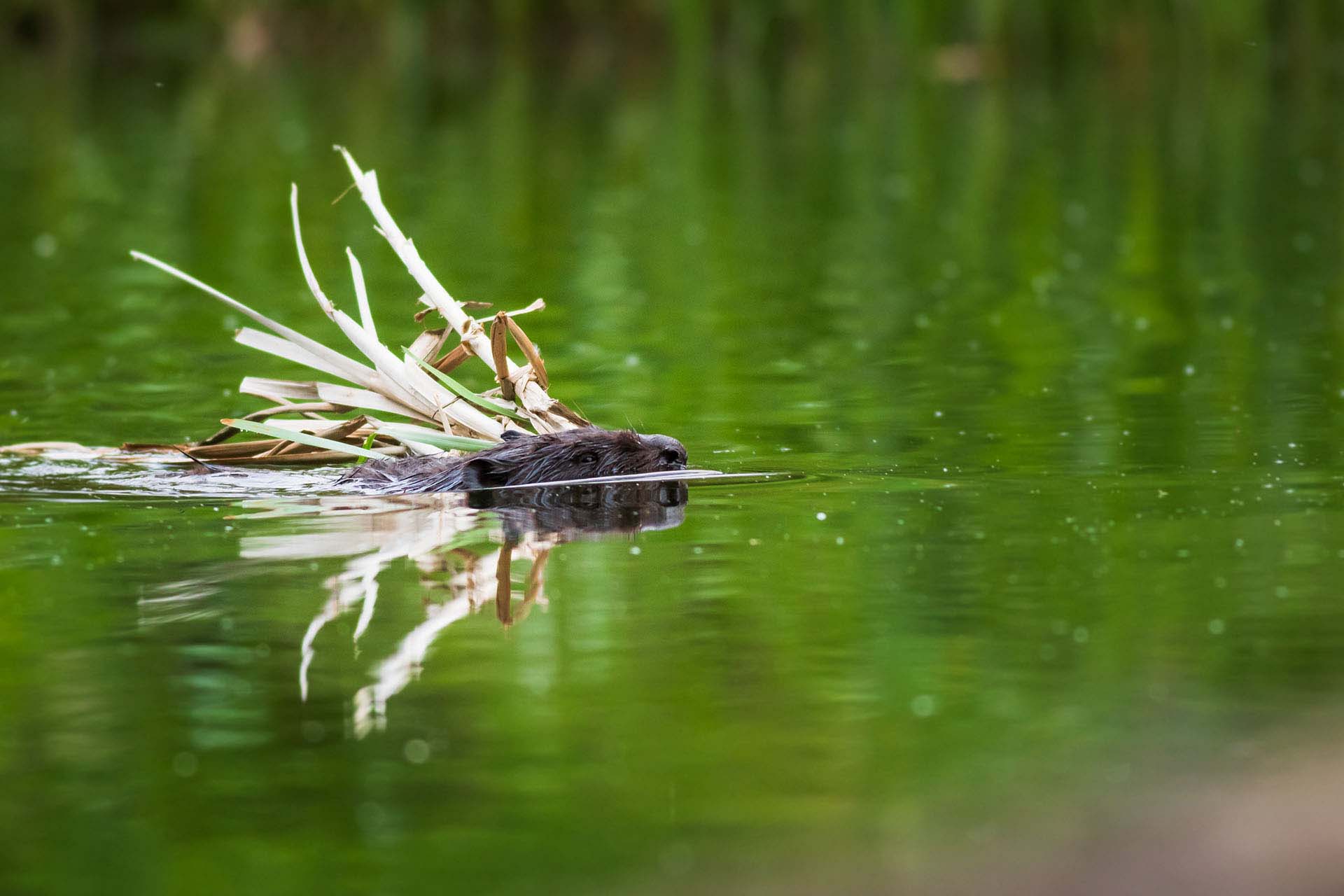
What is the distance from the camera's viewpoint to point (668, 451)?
7.98 meters

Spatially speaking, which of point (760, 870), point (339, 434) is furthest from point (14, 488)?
point (760, 870)

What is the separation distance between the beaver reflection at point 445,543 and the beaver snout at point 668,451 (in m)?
0.07

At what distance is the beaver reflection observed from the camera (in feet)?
18.7

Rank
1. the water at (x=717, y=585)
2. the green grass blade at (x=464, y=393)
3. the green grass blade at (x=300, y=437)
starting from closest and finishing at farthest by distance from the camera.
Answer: the water at (x=717, y=585) → the green grass blade at (x=300, y=437) → the green grass blade at (x=464, y=393)

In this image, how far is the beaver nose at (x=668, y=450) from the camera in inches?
314

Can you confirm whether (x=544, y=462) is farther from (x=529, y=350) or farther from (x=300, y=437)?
(x=300, y=437)

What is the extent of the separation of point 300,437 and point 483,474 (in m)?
0.68

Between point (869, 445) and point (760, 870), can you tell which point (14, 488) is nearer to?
point (869, 445)

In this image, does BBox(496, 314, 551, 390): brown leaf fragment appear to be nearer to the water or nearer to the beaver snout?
the beaver snout

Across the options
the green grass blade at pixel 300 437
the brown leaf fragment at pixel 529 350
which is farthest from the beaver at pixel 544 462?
the brown leaf fragment at pixel 529 350

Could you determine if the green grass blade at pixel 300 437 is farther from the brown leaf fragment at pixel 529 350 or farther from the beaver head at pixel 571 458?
the brown leaf fragment at pixel 529 350

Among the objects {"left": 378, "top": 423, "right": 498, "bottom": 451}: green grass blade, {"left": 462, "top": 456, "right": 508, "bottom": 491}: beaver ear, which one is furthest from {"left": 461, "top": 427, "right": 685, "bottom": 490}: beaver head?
{"left": 378, "top": 423, "right": 498, "bottom": 451}: green grass blade

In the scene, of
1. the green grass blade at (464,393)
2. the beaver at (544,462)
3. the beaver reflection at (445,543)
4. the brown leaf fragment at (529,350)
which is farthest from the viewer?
the brown leaf fragment at (529,350)

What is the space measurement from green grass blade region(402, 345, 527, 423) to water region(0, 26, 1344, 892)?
602mm
